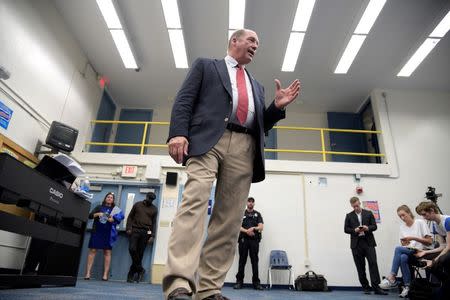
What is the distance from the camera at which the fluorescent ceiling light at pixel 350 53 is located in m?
5.77

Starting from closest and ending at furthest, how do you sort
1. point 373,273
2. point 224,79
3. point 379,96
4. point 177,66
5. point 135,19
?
point 224,79 → point 373,273 → point 135,19 → point 177,66 → point 379,96

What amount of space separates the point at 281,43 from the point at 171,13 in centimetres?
216

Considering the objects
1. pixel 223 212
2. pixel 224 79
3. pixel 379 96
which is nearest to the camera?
pixel 223 212

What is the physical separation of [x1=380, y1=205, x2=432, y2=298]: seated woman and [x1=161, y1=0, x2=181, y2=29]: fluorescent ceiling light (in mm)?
4502

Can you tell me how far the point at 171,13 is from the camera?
17.5ft

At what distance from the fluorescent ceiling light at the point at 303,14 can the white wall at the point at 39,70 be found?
4.11m

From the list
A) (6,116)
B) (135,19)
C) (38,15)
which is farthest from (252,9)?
(6,116)

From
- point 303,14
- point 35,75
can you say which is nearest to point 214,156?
point 303,14

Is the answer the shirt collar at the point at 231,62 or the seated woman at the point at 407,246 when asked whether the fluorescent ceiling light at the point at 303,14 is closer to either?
the seated woman at the point at 407,246

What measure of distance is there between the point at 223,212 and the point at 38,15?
5.27 meters

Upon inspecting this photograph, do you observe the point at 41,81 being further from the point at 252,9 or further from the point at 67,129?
the point at 252,9

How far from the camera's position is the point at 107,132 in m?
7.81

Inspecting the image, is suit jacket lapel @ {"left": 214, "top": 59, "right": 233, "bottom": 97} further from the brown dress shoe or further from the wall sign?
the wall sign

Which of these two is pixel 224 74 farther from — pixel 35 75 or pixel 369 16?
pixel 369 16
